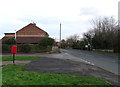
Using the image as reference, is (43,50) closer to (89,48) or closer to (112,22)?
(112,22)

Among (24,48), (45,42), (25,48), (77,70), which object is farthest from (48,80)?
(45,42)

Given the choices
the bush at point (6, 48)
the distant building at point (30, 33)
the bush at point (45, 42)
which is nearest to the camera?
the bush at point (6, 48)

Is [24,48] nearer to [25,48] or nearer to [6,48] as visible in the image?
[25,48]

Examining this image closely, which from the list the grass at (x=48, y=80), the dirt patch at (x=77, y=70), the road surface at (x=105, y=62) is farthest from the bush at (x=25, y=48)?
the grass at (x=48, y=80)

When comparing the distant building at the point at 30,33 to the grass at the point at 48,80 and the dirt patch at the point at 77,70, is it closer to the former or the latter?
the dirt patch at the point at 77,70

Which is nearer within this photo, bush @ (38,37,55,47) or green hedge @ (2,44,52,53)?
green hedge @ (2,44,52,53)

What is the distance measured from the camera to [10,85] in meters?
5.11

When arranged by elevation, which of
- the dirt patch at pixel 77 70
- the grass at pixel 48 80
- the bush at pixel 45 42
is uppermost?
the bush at pixel 45 42

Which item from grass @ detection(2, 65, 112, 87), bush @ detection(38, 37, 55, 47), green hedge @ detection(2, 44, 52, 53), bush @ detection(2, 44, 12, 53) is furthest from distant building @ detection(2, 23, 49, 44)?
grass @ detection(2, 65, 112, 87)

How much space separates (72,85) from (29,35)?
1867 inches

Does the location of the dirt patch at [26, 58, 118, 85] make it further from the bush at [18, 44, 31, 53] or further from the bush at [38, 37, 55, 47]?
the bush at [38, 37, 55, 47]

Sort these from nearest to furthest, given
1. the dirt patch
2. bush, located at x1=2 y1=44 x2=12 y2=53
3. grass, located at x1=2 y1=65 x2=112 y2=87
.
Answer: grass, located at x1=2 y1=65 x2=112 y2=87
the dirt patch
bush, located at x1=2 y1=44 x2=12 y2=53

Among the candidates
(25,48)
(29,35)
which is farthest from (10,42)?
(29,35)

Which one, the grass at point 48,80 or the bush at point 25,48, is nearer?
the grass at point 48,80
